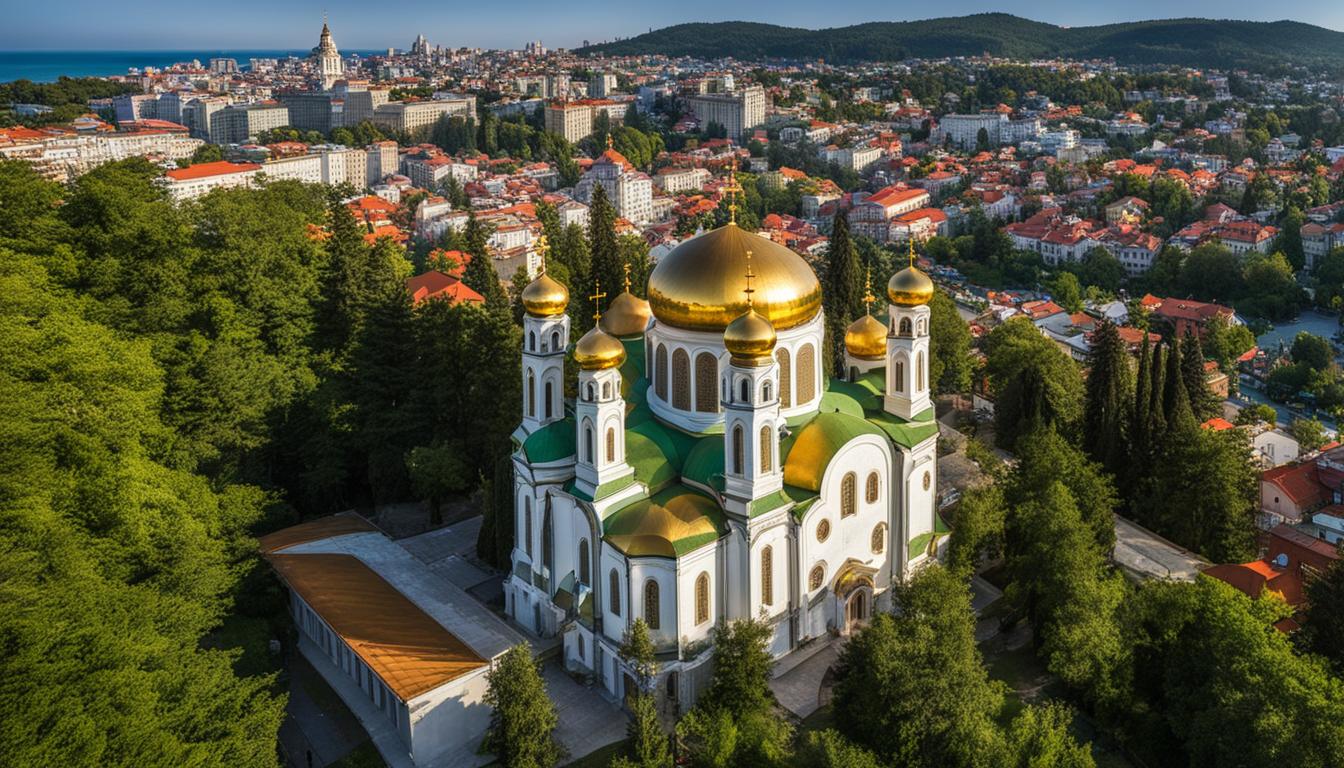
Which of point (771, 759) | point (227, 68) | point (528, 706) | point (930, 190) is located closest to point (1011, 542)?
point (771, 759)

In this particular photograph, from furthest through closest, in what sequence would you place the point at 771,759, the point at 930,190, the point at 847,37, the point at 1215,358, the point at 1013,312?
the point at 847,37, the point at 930,190, the point at 1013,312, the point at 1215,358, the point at 771,759

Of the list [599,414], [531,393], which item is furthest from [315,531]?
[599,414]

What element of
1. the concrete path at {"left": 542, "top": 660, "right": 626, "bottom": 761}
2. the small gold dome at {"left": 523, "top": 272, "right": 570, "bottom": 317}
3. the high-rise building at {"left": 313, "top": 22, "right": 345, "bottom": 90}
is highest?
the high-rise building at {"left": 313, "top": 22, "right": 345, "bottom": 90}

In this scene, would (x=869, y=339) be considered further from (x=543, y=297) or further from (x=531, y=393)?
(x=531, y=393)

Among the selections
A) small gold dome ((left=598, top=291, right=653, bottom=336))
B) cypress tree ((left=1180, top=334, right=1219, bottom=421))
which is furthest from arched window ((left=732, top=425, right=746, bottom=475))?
cypress tree ((left=1180, top=334, right=1219, bottom=421))

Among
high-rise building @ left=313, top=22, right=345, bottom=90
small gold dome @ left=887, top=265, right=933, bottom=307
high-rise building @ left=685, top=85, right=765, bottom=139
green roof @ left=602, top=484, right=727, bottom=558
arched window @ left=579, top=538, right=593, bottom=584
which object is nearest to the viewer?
green roof @ left=602, top=484, right=727, bottom=558

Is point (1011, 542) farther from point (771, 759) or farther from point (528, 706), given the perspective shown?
point (528, 706)

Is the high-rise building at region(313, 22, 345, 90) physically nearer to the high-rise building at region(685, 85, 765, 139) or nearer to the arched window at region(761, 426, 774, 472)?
the high-rise building at region(685, 85, 765, 139)
